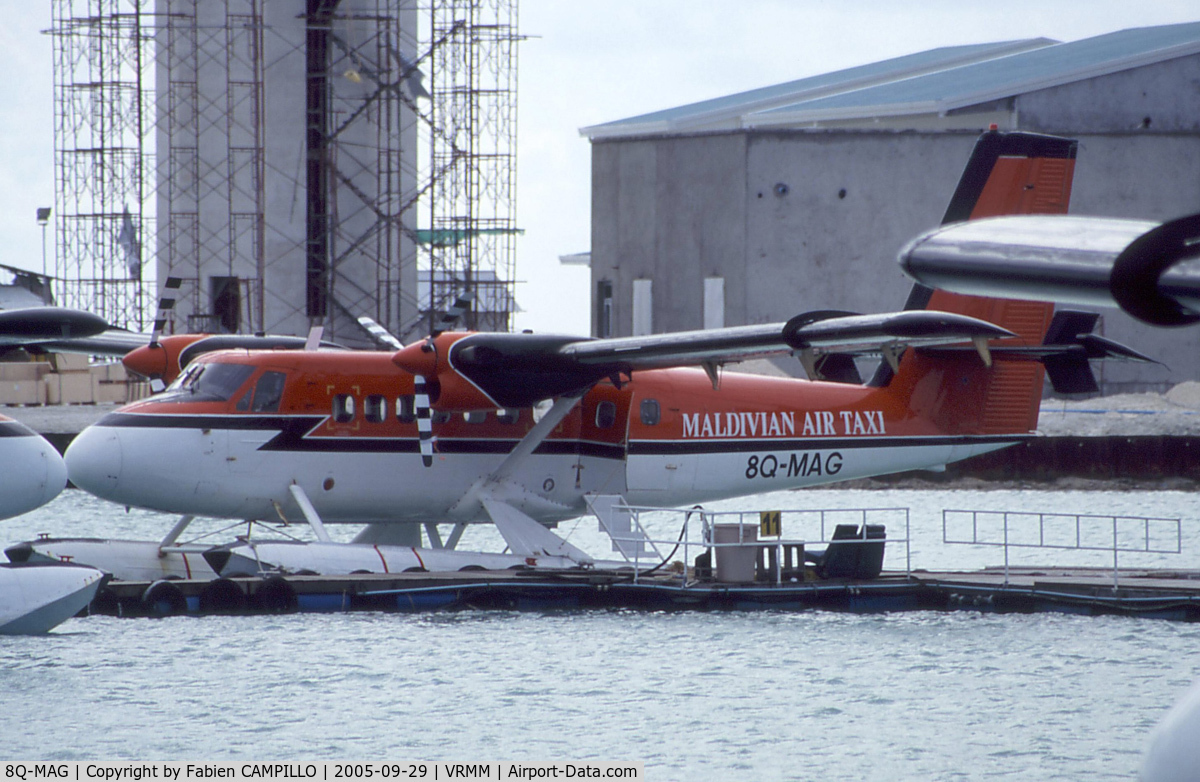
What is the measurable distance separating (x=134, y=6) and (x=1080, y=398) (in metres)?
33.2

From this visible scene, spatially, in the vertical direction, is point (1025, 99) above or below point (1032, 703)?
above

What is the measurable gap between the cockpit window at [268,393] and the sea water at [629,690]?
8.00 ft

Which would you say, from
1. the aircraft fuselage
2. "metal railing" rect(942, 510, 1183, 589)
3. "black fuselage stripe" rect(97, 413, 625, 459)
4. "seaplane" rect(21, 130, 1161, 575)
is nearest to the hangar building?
"metal railing" rect(942, 510, 1183, 589)

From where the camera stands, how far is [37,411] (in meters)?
43.3

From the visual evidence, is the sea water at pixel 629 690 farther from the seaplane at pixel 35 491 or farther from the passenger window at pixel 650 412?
the passenger window at pixel 650 412

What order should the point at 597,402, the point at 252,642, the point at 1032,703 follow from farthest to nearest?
the point at 597,402 < the point at 252,642 < the point at 1032,703

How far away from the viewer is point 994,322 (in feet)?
61.9

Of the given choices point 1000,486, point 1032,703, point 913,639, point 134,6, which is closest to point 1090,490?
point 1000,486

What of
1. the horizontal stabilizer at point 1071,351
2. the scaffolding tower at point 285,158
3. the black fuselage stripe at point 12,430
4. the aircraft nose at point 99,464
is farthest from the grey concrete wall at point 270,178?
the black fuselage stripe at point 12,430

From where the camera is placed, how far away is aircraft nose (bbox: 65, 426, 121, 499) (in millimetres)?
15789

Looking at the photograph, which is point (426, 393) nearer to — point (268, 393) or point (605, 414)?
point (268, 393)

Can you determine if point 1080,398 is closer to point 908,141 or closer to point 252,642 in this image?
point 908,141

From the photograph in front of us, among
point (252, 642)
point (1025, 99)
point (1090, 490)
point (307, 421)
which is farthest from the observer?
point (1025, 99)

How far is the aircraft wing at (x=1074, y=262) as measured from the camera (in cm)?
208
